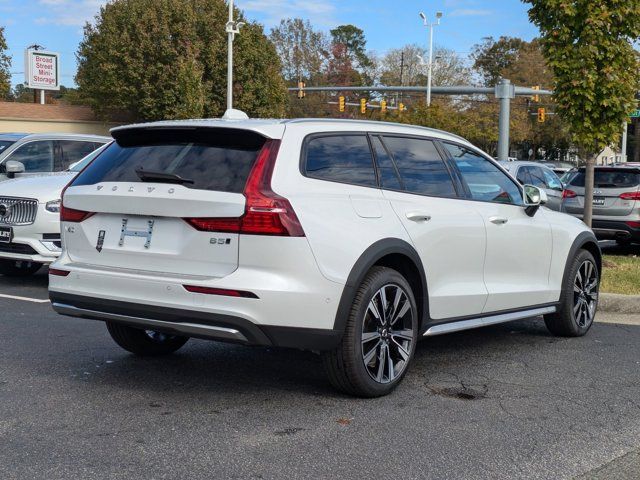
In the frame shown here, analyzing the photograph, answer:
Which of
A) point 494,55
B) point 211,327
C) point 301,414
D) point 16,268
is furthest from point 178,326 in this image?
point 494,55

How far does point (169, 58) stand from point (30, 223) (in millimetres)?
39941

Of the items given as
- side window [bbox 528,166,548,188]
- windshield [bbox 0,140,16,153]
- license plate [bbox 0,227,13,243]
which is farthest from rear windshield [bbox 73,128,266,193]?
side window [bbox 528,166,548,188]

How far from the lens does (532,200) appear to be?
6844 mm

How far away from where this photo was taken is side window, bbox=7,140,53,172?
1171cm

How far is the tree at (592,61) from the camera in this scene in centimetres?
1125

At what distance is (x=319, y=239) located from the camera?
4.77m

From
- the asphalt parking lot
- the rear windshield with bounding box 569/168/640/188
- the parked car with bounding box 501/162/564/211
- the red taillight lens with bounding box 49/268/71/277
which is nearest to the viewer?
the asphalt parking lot

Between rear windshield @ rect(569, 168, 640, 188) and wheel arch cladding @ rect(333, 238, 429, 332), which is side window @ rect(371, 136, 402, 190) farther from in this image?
rear windshield @ rect(569, 168, 640, 188)

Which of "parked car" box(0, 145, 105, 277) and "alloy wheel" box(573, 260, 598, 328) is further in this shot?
"parked car" box(0, 145, 105, 277)

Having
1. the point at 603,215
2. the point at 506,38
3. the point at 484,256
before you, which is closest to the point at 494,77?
the point at 506,38

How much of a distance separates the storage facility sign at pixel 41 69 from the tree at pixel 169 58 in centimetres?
875

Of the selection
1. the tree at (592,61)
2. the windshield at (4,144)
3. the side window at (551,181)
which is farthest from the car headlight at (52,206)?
the side window at (551,181)

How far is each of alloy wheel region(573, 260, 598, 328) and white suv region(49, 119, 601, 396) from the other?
167 cm

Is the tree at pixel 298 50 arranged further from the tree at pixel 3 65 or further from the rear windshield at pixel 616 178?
the rear windshield at pixel 616 178
